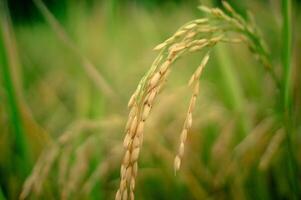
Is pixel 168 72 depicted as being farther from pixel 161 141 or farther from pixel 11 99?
pixel 161 141

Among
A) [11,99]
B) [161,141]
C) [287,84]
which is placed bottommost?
[161,141]

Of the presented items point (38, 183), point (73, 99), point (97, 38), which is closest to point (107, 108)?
point (73, 99)

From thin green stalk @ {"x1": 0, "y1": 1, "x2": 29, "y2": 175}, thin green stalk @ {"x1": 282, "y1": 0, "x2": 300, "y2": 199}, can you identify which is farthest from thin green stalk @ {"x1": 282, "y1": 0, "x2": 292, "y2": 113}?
thin green stalk @ {"x1": 0, "y1": 1, "x2": 29, "y2": 175}

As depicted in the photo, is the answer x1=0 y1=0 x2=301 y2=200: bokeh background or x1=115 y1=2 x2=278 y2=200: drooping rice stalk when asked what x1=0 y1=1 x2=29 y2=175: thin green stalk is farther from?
Result: x1=115 y1=2 x2=278 y2=200: drooping rice stalk

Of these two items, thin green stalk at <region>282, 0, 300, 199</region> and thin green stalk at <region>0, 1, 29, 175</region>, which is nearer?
thin green stalk at <region>282, 0, 300, 199</region>

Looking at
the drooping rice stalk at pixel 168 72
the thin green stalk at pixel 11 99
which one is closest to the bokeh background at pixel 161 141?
the thin green stalk at pixel 11 99

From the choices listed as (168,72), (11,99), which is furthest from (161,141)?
(168,72)

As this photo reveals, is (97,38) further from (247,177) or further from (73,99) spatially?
(247,177)

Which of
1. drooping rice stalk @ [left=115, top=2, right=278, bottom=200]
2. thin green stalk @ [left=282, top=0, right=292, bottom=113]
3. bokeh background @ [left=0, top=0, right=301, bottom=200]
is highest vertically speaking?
drooping rice stalk @ [left=115, top=2, right=278, bottom=200]
